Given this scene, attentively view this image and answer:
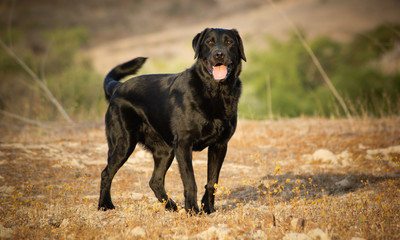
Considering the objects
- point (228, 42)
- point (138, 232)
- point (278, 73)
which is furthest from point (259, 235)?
point (278, 73)

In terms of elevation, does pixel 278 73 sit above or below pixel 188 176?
below

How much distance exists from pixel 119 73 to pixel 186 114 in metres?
1.80

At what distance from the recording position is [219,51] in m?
4.01

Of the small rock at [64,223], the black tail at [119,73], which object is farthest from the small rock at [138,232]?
the black tail at [119,73]

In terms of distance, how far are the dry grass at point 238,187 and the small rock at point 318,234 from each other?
0.09 ft

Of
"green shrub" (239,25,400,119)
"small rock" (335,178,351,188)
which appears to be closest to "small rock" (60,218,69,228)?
"small rock" (335,178,351,188)

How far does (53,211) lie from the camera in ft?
13.7

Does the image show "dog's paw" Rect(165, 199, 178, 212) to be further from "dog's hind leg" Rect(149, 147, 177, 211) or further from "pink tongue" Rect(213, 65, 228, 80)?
"pink tongue" Rect(213, 65, 228, 80)

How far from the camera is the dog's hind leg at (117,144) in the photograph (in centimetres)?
450

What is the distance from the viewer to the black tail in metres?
5.28

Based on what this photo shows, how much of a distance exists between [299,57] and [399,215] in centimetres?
3290

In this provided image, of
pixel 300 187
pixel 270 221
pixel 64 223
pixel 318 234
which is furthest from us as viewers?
pixel 300 187

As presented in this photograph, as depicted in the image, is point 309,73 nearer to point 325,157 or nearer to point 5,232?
point 325,157

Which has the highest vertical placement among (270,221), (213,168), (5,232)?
(213,168)
